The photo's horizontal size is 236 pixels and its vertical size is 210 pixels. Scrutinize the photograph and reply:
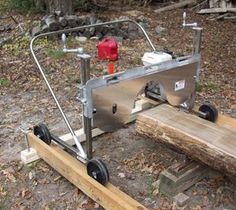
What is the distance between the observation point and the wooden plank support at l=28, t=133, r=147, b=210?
283cm

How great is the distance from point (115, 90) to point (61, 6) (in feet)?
17.9

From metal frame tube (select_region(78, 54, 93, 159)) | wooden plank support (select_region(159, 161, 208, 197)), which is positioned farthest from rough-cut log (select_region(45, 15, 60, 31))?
wooden plank support (select_region(159, 161, 208, 197))

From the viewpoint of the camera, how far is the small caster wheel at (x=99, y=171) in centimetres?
302

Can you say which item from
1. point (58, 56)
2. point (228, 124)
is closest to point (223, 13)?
point (58, 56)

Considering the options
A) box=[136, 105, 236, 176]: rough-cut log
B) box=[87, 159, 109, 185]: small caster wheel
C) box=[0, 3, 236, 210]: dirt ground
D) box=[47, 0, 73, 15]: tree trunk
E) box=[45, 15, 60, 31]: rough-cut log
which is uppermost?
box=[47, 0, 73, 15]: tree trunk

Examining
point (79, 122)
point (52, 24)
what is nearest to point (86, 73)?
point (79, 122)

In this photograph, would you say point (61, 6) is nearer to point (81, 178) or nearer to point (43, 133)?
point (43, 133)

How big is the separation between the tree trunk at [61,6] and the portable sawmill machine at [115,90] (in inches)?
192

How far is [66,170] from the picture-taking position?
3.28 meters

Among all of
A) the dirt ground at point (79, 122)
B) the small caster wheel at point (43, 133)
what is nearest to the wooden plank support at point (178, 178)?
the dirt ground at point (79, 122)

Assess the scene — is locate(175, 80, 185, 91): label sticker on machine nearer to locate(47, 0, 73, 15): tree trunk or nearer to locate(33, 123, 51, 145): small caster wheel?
locate(33, 123, 51, 145): small caster wheel

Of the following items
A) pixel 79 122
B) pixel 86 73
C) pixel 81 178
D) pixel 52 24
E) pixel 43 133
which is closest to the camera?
pixel 86 73

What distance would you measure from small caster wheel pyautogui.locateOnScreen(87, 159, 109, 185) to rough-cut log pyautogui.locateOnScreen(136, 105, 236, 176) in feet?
1.73

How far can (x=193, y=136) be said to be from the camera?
3004mm
